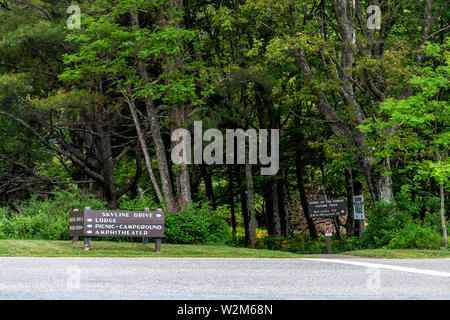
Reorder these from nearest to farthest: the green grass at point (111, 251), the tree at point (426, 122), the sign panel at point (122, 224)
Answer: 1. the green grass at point (111, 251)
2. the sign panel at point (122, 224)
3. the tree at point (426, 122)

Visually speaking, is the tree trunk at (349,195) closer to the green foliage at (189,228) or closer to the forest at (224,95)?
the forest at (224,95)

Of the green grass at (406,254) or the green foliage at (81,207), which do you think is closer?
the green grass at (406,254)

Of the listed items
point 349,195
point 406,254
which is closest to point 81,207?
point 406,254

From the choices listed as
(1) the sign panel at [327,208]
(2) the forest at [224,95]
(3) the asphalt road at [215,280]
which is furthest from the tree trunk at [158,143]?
(3) the asphalt road at [215,280]

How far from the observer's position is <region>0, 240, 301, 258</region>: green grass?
1623 centimetres

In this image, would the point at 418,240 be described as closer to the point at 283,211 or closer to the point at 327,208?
the point at 327,208

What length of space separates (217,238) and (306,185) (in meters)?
22.0

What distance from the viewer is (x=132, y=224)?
1742 centimetres

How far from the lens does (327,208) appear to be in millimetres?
21641

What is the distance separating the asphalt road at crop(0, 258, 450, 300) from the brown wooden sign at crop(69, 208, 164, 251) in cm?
304

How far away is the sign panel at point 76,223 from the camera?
17.3 m

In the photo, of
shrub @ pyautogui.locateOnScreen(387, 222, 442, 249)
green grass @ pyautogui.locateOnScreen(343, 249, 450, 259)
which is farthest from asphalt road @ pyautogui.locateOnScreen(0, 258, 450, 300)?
shrub @ pyautogui.locateOnScreen(387, 222, 442, 249)

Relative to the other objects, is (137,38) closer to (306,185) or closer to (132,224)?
(132,224)

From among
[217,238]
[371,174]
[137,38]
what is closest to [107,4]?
[137,38]
